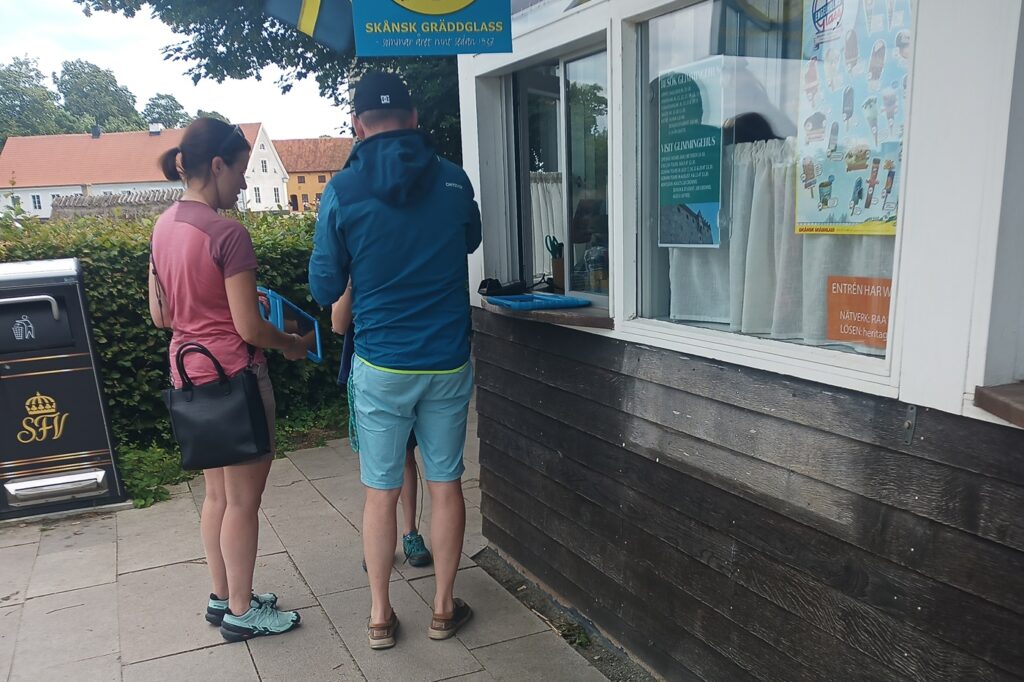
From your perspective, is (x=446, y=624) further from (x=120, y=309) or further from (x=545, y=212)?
(x=120, y=309)

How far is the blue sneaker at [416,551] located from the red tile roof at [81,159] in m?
63.8

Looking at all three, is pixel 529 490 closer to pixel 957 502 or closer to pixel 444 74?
pixel 957 502

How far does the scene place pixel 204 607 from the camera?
10.7ft

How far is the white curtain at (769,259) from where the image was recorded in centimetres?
192

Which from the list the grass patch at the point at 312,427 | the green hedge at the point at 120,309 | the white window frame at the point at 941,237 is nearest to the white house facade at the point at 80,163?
the grass patch at the point at 312,427

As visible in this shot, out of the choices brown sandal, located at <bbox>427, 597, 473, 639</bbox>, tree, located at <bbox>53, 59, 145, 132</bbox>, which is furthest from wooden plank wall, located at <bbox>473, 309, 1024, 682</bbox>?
tree, located at <bbox>53, 59, 145, 132</bbox>

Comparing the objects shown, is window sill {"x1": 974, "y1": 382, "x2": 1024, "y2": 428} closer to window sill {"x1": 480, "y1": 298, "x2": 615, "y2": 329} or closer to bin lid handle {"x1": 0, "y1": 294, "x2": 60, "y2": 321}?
window sill {"x1": 480, "y1": 298, "x2": 615, "y2": 329}

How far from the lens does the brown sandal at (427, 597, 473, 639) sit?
9.59 ft

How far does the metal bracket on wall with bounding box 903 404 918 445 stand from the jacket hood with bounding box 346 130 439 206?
165 centimetres

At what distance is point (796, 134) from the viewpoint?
1.98 metres

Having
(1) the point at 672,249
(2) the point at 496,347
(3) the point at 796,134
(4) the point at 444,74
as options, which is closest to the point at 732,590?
(1) the point at 672,249

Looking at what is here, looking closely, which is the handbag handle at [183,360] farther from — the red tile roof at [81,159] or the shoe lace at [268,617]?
the red tile roof at [81,159]

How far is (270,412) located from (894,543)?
84.5 inches

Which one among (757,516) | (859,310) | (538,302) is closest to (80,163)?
(538,302)
